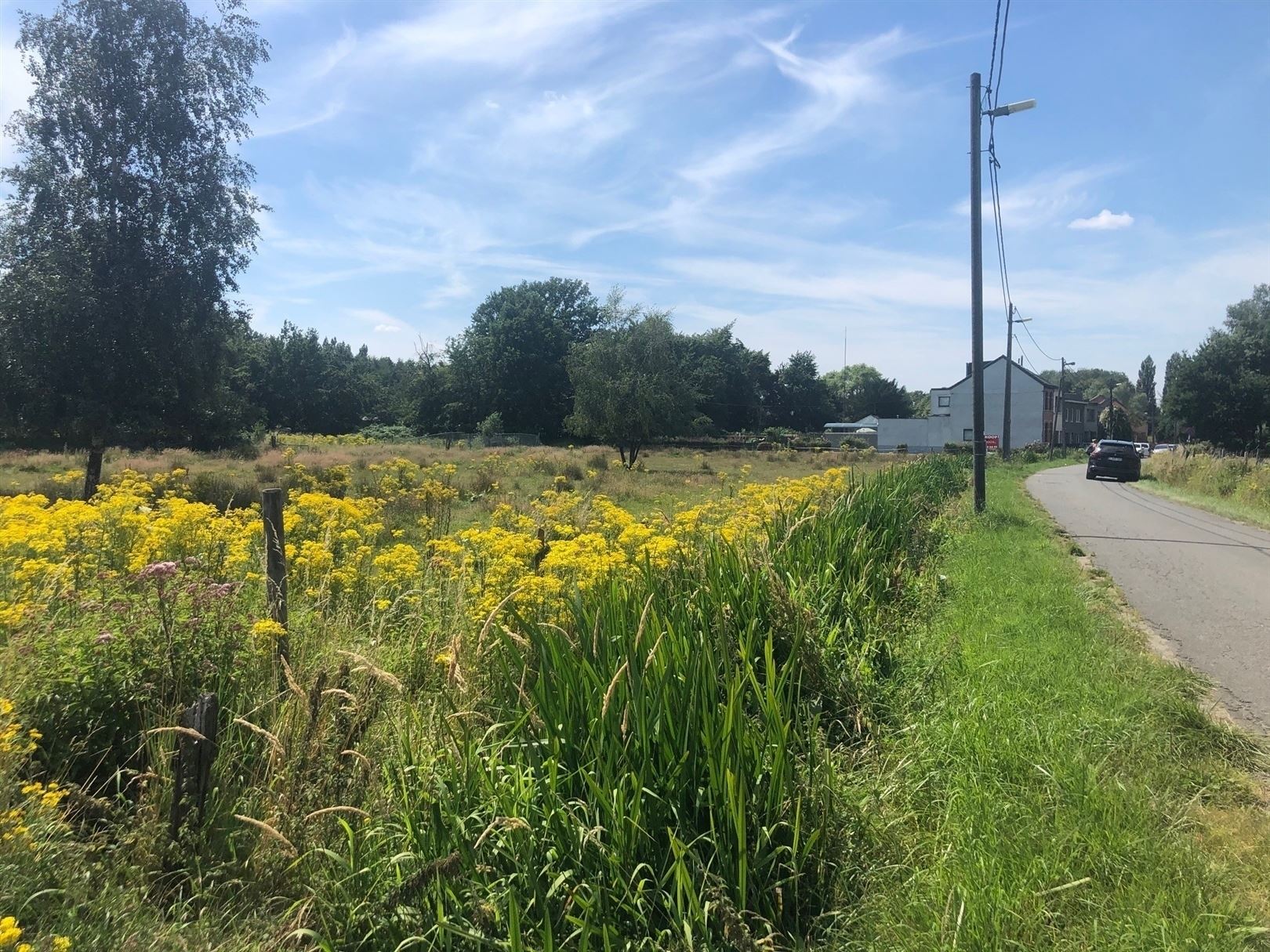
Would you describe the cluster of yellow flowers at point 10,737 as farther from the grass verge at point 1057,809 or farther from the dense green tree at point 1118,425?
the dense green tree at point 1118,425

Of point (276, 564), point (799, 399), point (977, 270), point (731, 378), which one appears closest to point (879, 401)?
point (799, 399)

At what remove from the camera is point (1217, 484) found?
76.7 ft

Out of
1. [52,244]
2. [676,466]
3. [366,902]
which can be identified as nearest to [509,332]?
[676,466]

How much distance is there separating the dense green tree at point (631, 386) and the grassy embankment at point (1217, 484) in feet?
63.8

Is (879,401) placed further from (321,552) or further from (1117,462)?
(321,552)

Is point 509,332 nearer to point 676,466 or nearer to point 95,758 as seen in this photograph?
point 676,466

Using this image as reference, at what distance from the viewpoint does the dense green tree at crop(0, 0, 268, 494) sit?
49.5ft

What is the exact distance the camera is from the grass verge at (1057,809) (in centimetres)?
254

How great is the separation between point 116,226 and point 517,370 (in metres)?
53.6

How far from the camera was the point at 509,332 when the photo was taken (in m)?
71.0

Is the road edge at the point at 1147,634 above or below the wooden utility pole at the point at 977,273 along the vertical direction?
below

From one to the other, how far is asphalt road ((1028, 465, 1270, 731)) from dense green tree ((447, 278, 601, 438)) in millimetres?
53681

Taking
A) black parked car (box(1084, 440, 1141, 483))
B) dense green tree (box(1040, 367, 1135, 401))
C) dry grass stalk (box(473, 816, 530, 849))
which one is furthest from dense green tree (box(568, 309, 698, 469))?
dense green tree (box(1040, 367, 1135, 401))

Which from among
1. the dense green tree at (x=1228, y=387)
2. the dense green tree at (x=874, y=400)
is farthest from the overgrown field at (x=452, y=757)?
the dense green tree at (x=874, y=400)
